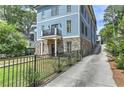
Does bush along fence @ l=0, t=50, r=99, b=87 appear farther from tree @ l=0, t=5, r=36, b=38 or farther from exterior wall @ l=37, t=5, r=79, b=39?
tree @ l=0, t=5, r=36, b=38

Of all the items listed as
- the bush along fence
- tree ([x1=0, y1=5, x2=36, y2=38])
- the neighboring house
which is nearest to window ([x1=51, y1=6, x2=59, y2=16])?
the neighboring house

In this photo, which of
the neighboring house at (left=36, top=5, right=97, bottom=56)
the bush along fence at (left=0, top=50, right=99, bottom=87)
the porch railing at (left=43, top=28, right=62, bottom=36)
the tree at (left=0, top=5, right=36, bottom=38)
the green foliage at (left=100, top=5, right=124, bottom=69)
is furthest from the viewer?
the tree at (left=0, top=5, right=36, bottom=38)

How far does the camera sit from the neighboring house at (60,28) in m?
14.9

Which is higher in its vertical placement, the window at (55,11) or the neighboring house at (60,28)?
the window at (55,11)

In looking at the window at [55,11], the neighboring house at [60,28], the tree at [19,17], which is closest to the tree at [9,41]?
the neighboring house at [60,28]

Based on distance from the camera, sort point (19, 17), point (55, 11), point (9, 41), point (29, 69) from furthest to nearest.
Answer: point (19, 17)
point (55, 11)
point (9, 41)
point (29, 69)

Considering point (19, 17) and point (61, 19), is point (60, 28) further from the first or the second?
point (19, 17)

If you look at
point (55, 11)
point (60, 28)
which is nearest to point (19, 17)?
point (55, 11)

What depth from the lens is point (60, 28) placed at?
16359 millimetres

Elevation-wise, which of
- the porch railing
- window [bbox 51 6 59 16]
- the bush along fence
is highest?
window [bbox 51 6 59 16]

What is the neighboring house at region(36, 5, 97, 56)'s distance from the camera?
1490cm

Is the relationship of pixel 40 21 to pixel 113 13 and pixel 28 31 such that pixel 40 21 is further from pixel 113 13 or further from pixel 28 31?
pixel 113 13

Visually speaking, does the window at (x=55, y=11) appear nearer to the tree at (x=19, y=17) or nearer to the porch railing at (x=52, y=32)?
the porch railing at (x=52, y=32)
